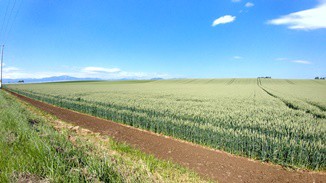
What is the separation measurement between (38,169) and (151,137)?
732 cm

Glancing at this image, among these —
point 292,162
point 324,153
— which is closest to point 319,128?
point 324,153

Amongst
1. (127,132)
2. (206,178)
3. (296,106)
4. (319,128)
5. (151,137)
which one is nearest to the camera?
(206,178)

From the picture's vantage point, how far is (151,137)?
1055cm

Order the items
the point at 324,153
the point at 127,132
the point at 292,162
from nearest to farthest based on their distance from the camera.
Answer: the point at 324,153, the point at 292,162, the point at 127,132

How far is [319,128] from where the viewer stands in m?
8.22

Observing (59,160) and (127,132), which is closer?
(59,160)

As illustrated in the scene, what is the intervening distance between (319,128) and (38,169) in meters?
10.8

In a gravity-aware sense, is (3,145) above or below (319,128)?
above

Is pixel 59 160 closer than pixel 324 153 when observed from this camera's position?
Yes

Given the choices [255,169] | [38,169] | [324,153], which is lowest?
[255,169]

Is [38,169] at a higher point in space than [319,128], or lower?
higher

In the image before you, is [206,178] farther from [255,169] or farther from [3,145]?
[3,145]

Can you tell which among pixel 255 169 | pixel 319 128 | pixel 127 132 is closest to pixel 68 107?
pixel 127 132

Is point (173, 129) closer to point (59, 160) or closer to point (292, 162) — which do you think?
point (292, 162)
